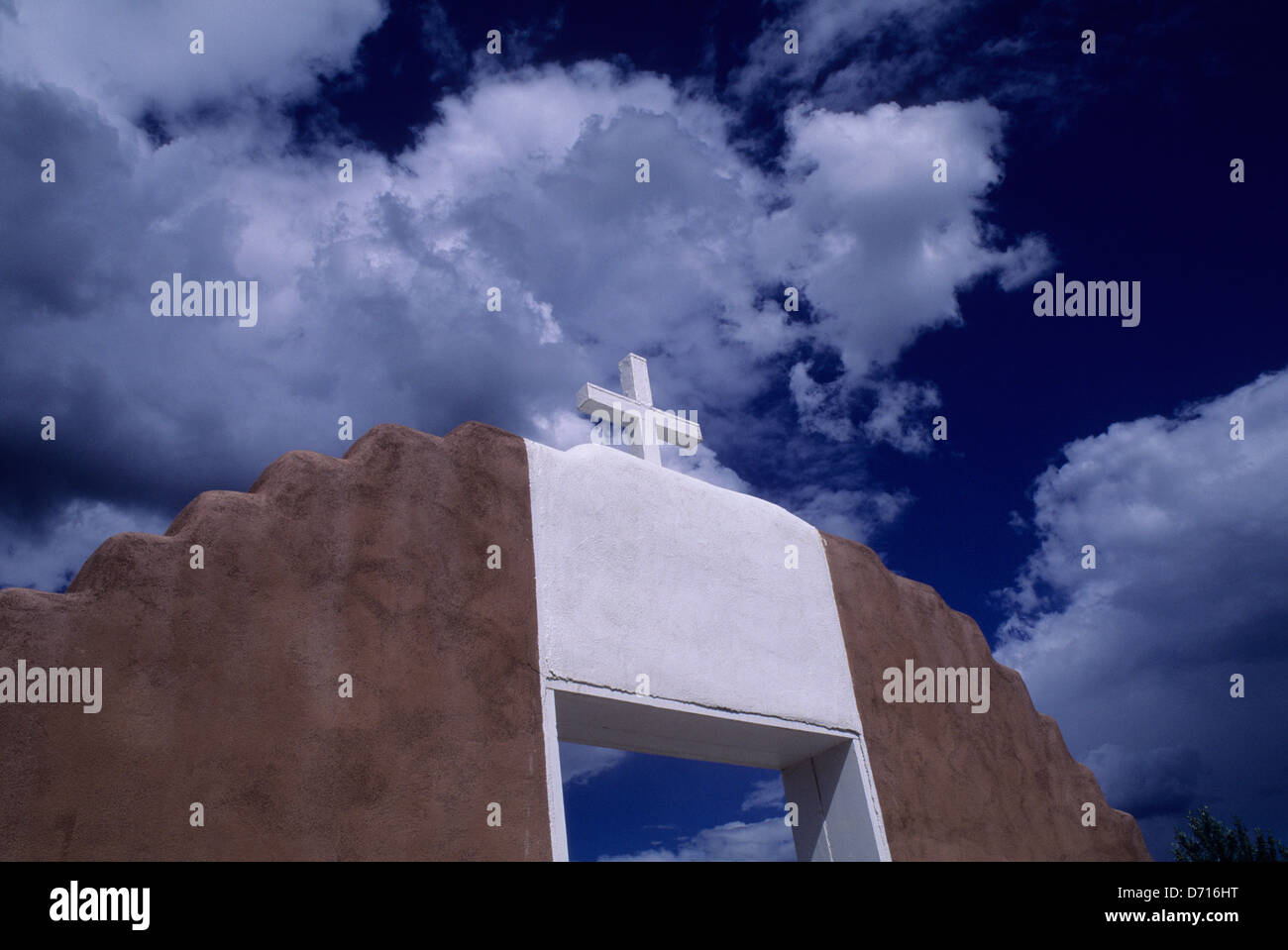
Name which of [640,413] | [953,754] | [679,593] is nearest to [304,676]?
[679,593]

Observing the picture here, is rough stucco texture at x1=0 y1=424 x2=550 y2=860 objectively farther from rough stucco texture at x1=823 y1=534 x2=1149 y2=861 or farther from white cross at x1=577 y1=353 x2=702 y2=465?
rough stucco texture at x1=823 y1=534 x2=1149 y2=861

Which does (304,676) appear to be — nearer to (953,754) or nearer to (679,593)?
(679,593)

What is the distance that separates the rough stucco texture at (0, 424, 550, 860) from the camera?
13.7ft

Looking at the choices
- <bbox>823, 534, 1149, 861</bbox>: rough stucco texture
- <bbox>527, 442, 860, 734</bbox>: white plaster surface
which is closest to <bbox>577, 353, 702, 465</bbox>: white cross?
<bbox>527, 442, 860, 734</bbox>: white plaster surface

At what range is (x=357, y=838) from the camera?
4.73 m

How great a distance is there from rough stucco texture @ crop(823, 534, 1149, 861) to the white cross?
61.4 inches

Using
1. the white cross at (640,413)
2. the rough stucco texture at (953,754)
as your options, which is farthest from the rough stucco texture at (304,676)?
the rough stucco texture at (953,754)

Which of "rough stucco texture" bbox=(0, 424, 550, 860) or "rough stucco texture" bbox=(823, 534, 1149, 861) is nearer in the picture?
"rough stucco texture" bbox=(0, 424, 550, 860)

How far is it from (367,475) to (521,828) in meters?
2.18
